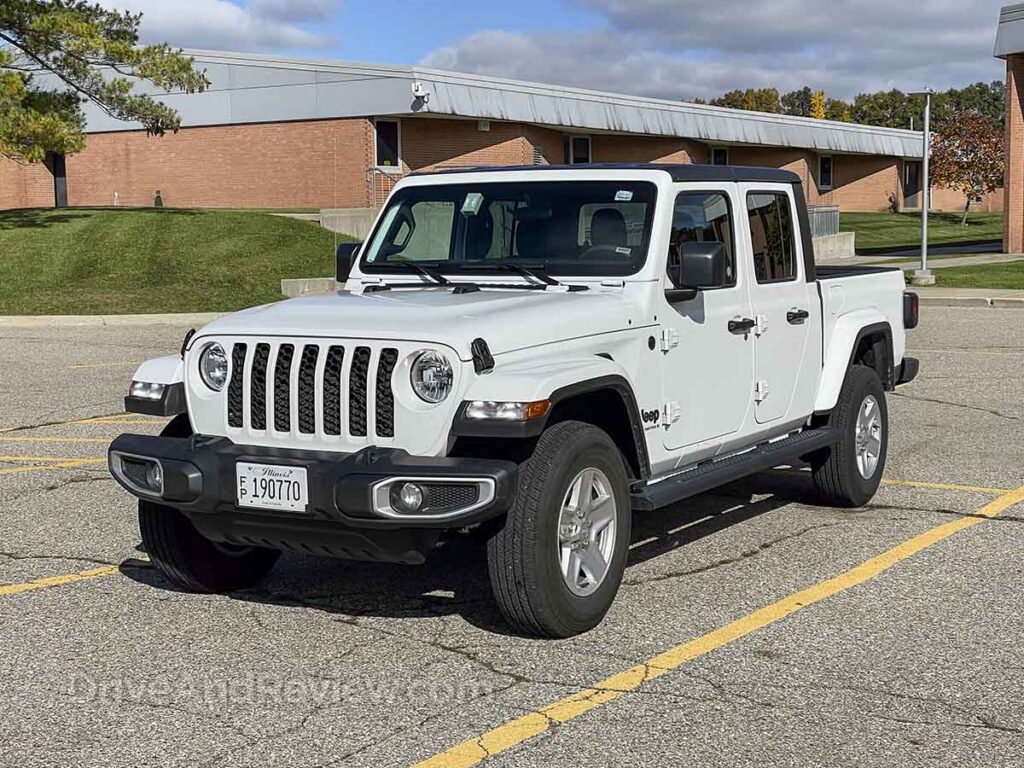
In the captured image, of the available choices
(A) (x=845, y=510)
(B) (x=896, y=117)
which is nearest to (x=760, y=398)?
(A) (x=845, y=510)

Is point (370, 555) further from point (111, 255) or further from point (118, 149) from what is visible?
point (118, 149)

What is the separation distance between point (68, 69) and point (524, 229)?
91.0 feet

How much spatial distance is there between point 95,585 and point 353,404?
6.48 feet

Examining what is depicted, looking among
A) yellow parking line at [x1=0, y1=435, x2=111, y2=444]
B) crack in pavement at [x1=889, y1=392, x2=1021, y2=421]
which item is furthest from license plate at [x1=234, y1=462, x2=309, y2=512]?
crack in pavement at [x1=889, y1=392, x2=1021, y2=421]

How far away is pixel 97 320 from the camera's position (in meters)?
22.4

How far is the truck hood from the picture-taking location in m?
5.41

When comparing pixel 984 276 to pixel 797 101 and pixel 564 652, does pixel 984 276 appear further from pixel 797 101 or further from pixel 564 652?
pixel 797 101

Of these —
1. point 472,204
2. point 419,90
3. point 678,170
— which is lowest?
point 472,204

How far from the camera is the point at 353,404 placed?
5.41 m

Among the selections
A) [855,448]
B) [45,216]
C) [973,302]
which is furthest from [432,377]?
[45,216]

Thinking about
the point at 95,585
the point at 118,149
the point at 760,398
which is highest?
the point at 118,149

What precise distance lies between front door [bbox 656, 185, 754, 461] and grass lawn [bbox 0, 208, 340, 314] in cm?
1808

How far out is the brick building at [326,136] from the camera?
4088 centimetres

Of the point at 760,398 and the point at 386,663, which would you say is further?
the point at 760,398
